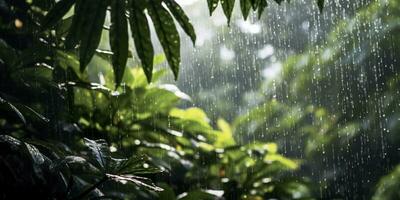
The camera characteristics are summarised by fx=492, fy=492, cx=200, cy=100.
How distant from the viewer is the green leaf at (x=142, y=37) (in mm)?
547

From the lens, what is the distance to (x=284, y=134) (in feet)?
7.33

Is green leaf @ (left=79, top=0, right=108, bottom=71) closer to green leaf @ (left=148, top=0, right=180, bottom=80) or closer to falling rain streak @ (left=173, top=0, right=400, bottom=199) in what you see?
green leaf @ (left=148, top=0, right=180, bottom=80)

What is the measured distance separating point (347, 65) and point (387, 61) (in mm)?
176

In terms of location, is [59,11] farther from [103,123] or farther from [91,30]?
[103,123]

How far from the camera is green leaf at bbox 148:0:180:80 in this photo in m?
0.55

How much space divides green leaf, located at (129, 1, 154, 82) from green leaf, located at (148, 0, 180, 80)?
1cm

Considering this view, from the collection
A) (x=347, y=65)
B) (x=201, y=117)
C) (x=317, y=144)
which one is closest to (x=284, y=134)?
(x=317, y=144)

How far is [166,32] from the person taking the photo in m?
0.56

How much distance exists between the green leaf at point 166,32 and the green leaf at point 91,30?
56mm

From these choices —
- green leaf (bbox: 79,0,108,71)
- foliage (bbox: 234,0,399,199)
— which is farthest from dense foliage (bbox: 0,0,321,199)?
foliage (bbox: 234,0,399,199)

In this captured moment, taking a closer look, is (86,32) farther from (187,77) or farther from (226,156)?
(187,77)

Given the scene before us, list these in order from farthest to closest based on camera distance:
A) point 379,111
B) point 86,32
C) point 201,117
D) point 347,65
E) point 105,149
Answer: point 347,65 < point 379,111 < point 201,117 < point 105,149 < point 86,32

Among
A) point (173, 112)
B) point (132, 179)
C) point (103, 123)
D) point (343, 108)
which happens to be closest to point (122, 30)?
point (132, 179)

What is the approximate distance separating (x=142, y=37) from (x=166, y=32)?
29 millimetres
